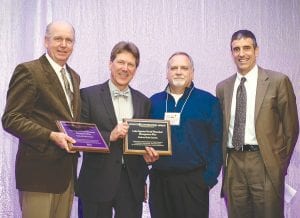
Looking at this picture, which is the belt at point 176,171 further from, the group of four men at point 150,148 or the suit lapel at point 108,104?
the suit lapel at point 108,104

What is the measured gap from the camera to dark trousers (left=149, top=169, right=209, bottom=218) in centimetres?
271

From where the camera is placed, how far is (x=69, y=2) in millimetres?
3678

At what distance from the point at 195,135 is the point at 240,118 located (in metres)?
0.42

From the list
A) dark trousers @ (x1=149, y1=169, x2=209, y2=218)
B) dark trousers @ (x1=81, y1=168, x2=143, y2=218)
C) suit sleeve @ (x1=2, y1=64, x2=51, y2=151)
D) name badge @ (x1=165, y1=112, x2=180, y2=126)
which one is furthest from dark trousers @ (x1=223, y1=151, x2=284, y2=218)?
suit sleeve @ (x1=2, y1=64, x2=51, y2=151)

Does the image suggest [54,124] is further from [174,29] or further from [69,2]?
[174,29]

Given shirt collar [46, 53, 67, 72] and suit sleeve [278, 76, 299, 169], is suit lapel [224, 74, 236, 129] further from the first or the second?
shirt collar [46, 53, 67, 72]

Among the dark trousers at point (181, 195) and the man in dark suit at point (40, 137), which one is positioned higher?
the man in dark suit at point (40, 137)

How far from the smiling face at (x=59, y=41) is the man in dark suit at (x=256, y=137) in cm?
131

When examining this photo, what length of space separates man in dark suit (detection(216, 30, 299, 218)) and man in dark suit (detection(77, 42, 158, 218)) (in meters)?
0.72

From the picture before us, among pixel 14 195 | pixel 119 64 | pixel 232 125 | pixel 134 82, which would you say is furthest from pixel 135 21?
pixel 14 195

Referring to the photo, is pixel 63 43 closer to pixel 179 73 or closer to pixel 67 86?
pixel 67 86

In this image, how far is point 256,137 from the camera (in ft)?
9.50

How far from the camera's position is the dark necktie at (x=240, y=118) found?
9.61 ft

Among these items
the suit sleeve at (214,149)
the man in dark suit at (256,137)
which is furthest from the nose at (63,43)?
the man in dark suit at (256,137)
